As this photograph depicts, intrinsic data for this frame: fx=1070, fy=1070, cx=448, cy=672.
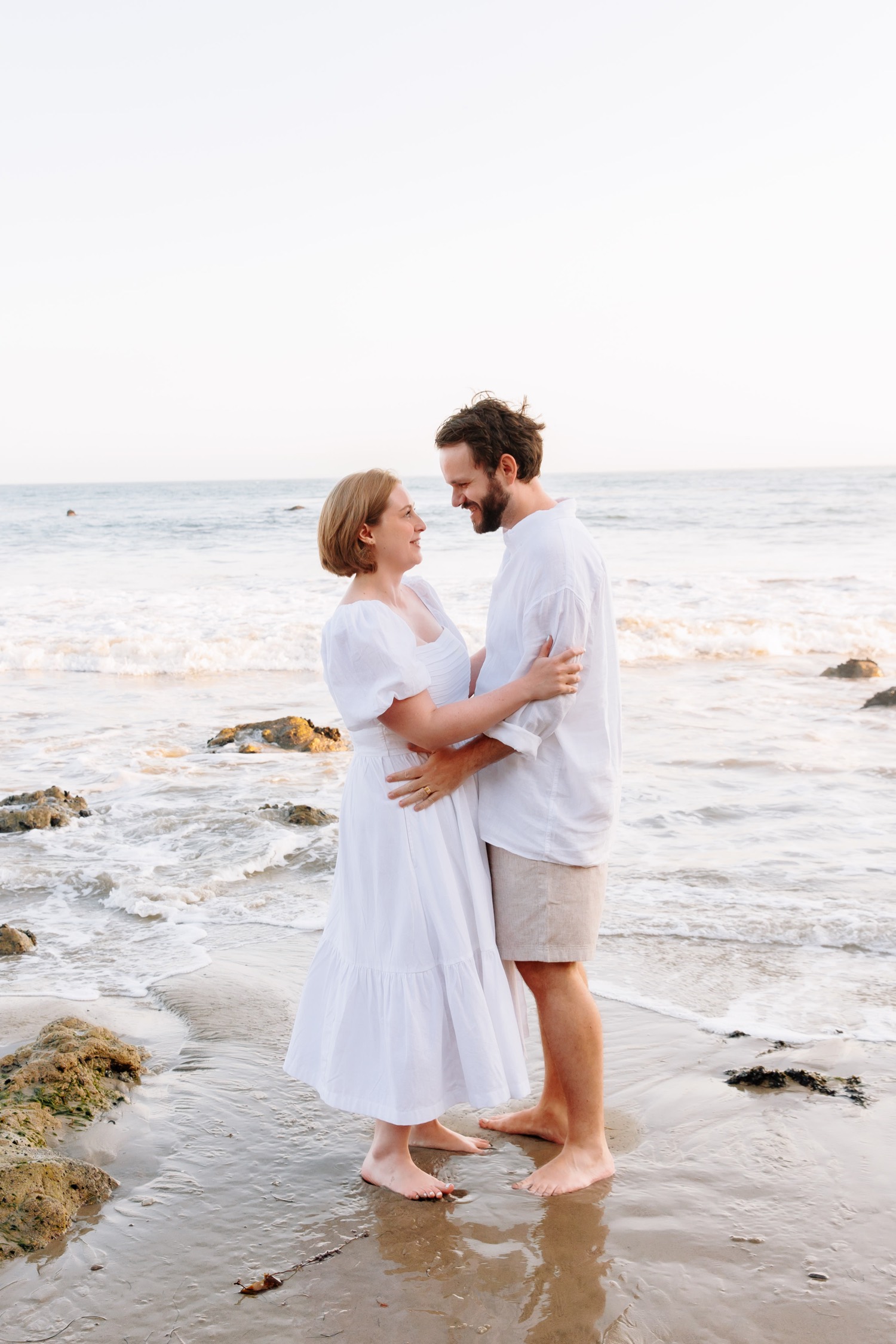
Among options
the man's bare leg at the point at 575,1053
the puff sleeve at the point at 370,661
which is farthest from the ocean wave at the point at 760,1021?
the puff sleeve at the point at 370,661

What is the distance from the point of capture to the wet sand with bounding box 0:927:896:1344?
2.32 meters

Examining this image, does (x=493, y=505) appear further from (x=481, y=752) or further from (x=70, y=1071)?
(x=70, y=1071)

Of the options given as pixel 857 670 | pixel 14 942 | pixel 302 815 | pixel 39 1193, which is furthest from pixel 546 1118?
pixel 857 670

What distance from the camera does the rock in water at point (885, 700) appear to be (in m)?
9.46

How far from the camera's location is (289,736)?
8312mm

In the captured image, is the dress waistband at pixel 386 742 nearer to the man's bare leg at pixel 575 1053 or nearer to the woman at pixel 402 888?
the woman at pixel 402 888

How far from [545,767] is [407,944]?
601mm

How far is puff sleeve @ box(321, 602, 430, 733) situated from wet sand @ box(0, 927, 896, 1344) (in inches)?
51.4

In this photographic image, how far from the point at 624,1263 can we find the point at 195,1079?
1569mm

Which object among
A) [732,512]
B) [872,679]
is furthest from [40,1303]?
[732,512]

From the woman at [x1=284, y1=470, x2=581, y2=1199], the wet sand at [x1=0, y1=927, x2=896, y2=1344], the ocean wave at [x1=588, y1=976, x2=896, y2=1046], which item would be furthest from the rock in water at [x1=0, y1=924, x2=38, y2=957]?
the ocean wave at [x1=588, y1=976, x2=896, y2=1046]

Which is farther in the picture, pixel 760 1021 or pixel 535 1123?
pixel 760 1021

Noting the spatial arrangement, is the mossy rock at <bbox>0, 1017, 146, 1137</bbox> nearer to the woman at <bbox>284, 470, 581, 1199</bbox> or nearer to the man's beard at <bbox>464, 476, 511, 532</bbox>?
the woman at <bbox>284, 470, 581, 1199</bbox>

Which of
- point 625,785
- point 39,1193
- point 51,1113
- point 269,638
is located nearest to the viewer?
point 39,1193
